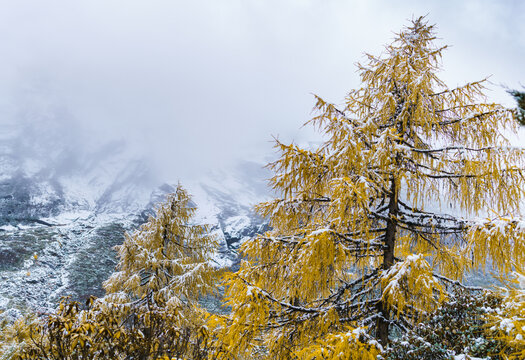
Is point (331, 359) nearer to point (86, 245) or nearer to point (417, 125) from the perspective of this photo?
point (417, 125)

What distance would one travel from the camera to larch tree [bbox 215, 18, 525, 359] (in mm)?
3285

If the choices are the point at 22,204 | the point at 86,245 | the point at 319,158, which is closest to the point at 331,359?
the point at 319,158

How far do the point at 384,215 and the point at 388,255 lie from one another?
0.61 m

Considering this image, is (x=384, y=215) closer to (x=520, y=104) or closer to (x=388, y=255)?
(x=388, y=255)

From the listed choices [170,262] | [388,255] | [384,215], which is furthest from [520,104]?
[170,262]

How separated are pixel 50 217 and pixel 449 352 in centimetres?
18411

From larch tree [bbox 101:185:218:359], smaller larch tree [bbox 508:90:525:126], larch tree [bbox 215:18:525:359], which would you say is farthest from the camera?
larch tree [bbox 101:185:218:359]

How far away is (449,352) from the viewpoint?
109 inches

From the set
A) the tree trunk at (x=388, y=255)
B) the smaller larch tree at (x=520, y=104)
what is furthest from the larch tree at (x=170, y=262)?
the smaller larch tree at (x=520, y=104)

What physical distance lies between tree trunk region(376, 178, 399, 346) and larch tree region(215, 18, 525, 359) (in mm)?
16

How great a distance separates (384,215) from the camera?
179 inches

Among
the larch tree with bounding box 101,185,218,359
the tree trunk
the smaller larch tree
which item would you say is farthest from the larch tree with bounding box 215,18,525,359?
the larch tree with bounding box 101,185,218,359

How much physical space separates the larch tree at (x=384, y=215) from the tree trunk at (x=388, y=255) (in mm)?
16

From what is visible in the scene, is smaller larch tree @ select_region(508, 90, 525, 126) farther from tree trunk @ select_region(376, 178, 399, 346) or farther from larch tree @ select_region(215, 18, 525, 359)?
tree trunk @ select_region(376, 178, 399, 346)
